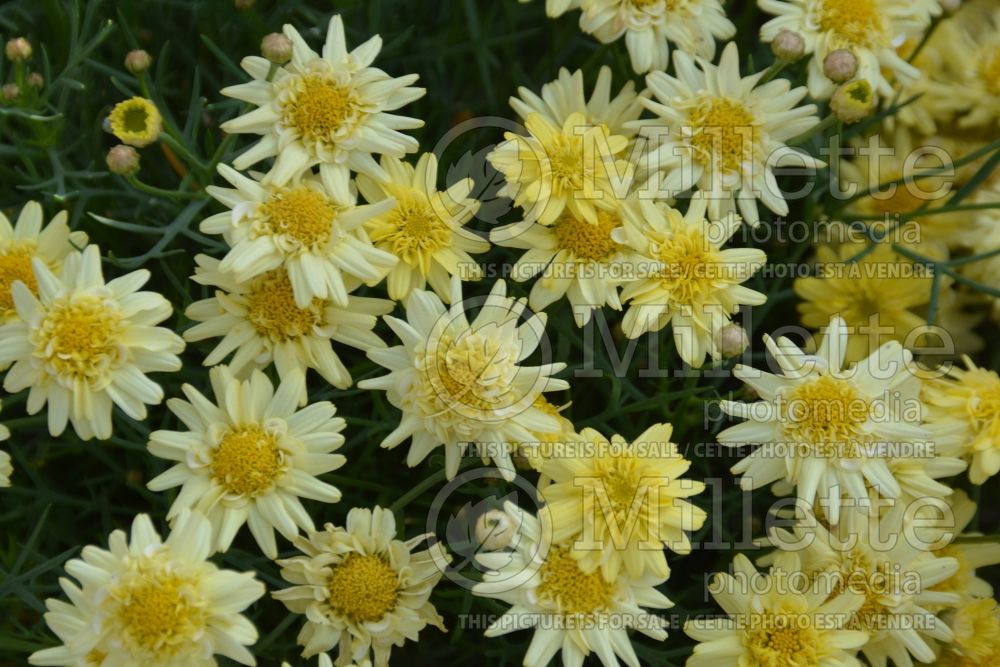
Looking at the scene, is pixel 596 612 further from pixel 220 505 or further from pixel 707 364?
pixel 220 505

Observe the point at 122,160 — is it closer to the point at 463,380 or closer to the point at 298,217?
the point at 298,217

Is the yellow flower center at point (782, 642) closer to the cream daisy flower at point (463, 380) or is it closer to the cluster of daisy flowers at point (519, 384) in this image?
the cluster of daisy flowers at point (519, 384)

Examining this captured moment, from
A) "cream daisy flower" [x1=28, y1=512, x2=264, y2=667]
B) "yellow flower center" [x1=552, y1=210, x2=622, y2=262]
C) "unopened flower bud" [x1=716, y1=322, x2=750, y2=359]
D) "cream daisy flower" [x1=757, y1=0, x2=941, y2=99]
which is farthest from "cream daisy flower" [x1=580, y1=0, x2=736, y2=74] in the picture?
"cream daisy flower" [x1=28, y1=512, x2=264, y2=667]

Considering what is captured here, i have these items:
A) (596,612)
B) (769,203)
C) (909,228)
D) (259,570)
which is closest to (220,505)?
(259,570)

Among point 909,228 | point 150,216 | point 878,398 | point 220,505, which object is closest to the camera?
point 220,505

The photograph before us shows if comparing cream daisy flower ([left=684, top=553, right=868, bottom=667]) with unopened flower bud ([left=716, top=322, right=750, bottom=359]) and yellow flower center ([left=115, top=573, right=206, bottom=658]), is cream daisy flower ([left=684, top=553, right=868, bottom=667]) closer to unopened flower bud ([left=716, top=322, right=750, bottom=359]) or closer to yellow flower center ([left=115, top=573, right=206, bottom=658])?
unopened flower bud ([left=716, top=322, right=750, bottom=359])

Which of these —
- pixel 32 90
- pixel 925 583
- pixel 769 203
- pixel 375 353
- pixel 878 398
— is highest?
pixel 32 90

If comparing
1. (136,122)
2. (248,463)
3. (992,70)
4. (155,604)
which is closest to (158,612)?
(155,604)

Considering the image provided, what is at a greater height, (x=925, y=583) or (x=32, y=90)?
(x=32, y=90)

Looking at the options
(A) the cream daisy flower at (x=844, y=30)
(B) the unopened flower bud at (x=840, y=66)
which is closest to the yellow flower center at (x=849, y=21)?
(A) the cream daisy flower at (x=844, y=30)
